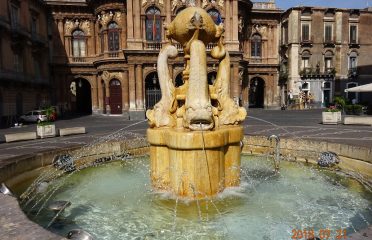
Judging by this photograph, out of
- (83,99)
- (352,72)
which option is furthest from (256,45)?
(83,99)

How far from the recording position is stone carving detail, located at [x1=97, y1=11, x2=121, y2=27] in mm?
30391

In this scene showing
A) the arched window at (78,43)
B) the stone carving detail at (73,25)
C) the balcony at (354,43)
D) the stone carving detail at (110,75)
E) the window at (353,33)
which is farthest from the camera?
the window at (353,33)

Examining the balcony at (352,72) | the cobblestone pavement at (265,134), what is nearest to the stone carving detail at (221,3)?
the cobblestone pavement at (265,134)

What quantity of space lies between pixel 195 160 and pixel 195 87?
1331 mm

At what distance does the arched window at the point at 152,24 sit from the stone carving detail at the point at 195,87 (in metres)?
23.8

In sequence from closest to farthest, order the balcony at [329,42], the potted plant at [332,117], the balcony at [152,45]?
the potted plant at [332,117] < the balcony at [152,45] < the balcony at [329,42]

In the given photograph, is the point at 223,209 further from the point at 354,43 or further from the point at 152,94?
the point at 354,43

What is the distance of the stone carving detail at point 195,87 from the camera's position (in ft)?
17.5

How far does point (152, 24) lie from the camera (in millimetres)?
29031

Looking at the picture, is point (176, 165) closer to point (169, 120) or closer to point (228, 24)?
point (169, 120)

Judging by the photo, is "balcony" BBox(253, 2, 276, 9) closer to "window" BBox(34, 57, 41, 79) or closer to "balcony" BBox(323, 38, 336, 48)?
"balcony" BBox(323, 38, 336, 48)

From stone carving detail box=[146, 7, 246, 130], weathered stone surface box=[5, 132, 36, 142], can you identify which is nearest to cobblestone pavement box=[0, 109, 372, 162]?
weathered stone surface box=[5, 132, 36, 142]

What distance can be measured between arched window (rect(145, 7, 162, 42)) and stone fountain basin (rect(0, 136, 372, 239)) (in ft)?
69.7

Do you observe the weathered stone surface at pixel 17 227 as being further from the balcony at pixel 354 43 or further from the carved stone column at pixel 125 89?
the balcony at pixel 354 43
